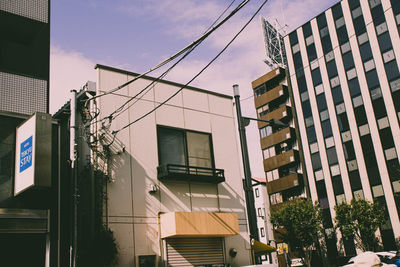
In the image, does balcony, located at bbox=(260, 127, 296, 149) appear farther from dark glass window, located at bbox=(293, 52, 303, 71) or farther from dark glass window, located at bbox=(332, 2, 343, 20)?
dark glass window, located at bbox=(332, 2, 343, 20)

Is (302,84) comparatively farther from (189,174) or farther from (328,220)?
(189,174)

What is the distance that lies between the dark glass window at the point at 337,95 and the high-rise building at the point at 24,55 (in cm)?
4791

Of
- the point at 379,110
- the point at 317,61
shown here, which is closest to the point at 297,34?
the point at 317,61

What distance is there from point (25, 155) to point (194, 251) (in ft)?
26.5

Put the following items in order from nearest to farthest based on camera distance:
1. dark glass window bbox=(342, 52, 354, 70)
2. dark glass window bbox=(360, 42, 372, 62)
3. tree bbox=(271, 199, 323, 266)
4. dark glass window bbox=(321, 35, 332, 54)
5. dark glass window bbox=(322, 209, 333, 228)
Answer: tree bbox=(271, 199, 323, 266) < dark glass window bbox=(360, 42, 372, 62) < dark glass window bbox=(322, 209, 333, 228) < dark glass window bbox=(342, 52, 354, 70) < dark glass window bbox=(321, 35, 332, 54)

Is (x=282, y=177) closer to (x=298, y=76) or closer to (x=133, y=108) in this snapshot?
(x=298, y=76)

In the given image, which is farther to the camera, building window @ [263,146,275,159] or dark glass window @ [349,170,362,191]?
building window @ [263,146,275,159]

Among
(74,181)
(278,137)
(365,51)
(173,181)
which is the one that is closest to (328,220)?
(278,137)

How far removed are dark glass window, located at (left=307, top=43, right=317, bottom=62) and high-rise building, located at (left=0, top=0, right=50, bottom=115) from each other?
51127mm

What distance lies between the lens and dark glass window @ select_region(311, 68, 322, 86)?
59.3 meters

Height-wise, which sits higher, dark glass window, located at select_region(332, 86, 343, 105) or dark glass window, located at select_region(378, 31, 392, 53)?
dark glass window, located at select_region(378, 31, 392, 53)

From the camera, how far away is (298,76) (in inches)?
2453

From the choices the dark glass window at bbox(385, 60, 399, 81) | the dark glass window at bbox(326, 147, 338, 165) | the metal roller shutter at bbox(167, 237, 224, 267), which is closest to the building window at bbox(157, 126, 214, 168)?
the metal roller shutter at bbox(167, 237, 224, 267)

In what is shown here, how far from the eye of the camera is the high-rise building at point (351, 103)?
50062mm
